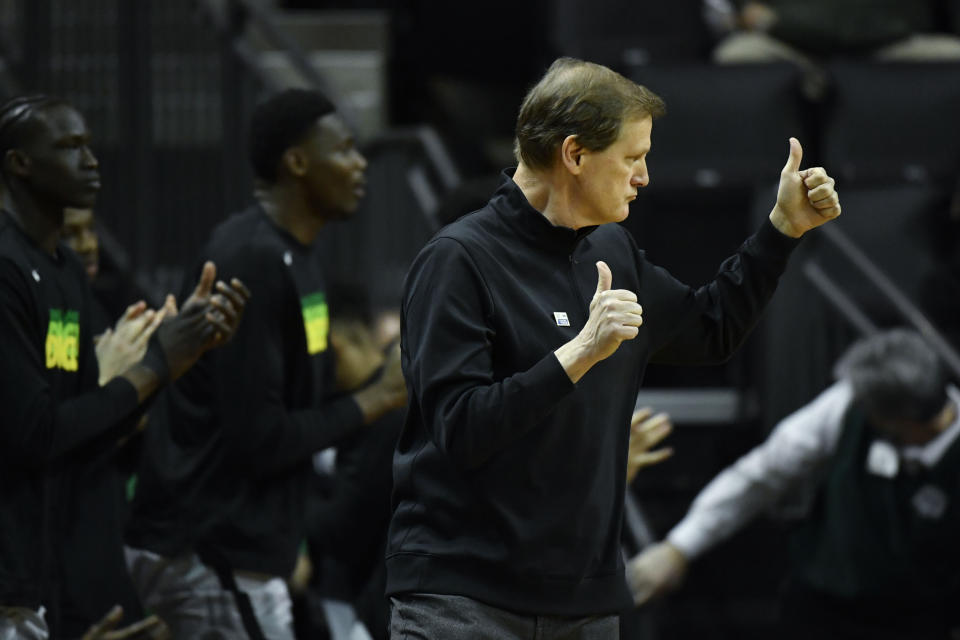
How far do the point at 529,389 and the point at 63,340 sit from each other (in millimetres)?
1345

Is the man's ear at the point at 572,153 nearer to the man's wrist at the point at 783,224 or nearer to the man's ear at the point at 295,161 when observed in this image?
the man's wrist at the point at 783,224

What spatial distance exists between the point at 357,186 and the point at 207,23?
3.03 meters

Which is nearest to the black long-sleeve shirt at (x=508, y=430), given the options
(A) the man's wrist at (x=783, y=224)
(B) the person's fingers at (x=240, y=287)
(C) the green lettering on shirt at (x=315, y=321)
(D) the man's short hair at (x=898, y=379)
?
(A) the man's wrist at (x=783, y=224)

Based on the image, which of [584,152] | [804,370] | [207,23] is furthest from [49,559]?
[207,23]

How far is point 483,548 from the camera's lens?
274cm

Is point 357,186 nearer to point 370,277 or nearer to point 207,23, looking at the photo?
point 370,277

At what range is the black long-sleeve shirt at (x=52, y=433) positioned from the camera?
3.30 metres

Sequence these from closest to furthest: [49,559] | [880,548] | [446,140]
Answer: [49,559] < [880,548] < [446,140]

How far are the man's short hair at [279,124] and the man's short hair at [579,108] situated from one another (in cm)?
151

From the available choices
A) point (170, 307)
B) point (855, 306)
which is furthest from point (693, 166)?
point (170, 307)

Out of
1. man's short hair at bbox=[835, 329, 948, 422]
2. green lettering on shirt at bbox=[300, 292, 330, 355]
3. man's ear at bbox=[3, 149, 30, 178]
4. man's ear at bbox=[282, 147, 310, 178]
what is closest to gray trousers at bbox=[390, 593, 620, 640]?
green lettering on shirt at bbox=[300, 292, 330, 355]

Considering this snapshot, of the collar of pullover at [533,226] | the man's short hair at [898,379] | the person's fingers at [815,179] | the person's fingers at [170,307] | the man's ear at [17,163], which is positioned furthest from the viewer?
the man's short hair at [898,379]

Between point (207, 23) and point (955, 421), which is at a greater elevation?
point (207, 23)

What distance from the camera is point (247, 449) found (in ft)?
12.6
